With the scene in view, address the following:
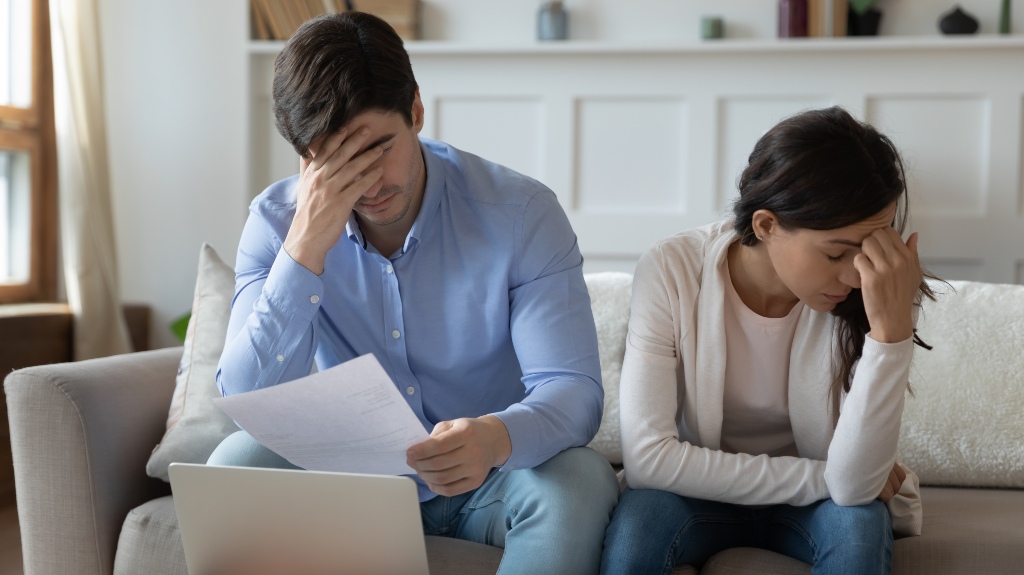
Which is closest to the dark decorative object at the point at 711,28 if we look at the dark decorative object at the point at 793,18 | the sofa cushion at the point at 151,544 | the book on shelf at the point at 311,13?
the dark decorative object at the point at 793,18

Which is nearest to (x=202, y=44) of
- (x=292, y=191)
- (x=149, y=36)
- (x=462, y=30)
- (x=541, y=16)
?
(x=149, y=36)

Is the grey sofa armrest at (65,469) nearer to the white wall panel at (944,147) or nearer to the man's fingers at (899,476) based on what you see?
the man's fingers at (899,476)

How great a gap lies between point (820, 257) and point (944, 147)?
155 centimetres

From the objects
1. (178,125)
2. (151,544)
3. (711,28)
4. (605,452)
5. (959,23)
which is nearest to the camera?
(151,544)

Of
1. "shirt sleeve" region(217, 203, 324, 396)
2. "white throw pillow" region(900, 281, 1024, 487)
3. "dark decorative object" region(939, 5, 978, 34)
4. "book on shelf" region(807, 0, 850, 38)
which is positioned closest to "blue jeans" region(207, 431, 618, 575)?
"shirt sleeve" region(217, 203, 324, 396)

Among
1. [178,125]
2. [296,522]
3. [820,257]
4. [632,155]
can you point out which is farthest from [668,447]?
[178,125]

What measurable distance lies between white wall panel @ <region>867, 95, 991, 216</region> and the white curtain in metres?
2.18

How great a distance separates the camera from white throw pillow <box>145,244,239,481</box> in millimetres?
1610

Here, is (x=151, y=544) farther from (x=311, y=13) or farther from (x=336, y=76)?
(x=311, y=13)

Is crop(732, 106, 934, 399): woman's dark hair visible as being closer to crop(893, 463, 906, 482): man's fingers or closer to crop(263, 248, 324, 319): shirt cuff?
crop(893, 463, 906, 482): man's fingers

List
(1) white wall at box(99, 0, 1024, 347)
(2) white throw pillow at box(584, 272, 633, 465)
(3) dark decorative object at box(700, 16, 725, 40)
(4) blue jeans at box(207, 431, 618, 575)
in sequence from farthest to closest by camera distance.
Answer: (1) white wall at box(99, 0, 1024, 347) < (3) dark decorative object at box(700, 16, 725, 40) < (2) white throw pillow at box(584, 272, 633, 465) < (4) blue jeans at box(207, 431, 618, 575)

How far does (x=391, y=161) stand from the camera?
132 cm

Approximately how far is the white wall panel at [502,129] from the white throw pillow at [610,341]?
97cm

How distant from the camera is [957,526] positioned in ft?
4.64
